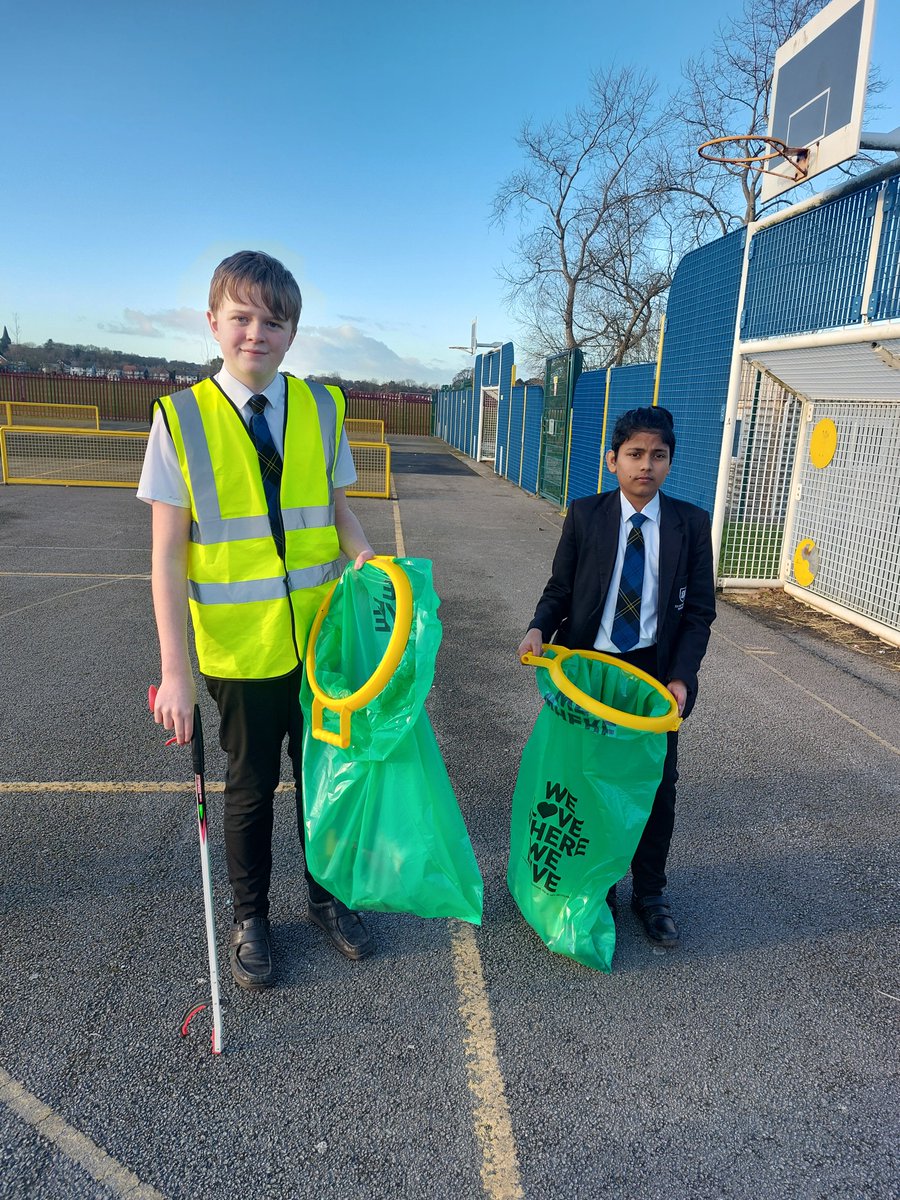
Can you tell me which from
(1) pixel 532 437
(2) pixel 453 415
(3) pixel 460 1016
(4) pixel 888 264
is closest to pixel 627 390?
(4) pixel 888 264

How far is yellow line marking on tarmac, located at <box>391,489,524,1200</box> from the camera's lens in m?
1.70

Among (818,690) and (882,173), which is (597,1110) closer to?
(818,690)

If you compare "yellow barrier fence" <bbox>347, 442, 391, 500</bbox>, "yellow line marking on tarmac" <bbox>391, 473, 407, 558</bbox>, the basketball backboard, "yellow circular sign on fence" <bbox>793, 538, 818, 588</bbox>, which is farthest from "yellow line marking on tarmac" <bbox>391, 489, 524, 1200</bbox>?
"yellow barrier fence" <bbox>347, 442, 391, 500</bbox>

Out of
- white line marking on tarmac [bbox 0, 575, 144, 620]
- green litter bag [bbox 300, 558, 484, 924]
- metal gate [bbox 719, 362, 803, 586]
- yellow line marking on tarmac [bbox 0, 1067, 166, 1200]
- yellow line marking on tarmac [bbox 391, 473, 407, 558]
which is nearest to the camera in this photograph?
yellow line marking on tarmac [bbox 0, 1067, 166, 1200]

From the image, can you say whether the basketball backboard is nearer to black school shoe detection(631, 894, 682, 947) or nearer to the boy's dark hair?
the boy's dark hair

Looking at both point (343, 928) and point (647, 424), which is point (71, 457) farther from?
point (647, 424)

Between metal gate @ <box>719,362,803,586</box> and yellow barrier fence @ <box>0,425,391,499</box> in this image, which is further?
yellow barrier fence @ <box>0,425,391,499</box>

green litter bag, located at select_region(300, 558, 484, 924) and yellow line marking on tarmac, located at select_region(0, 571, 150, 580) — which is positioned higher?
green litter bag, located at select_region(300, 558, 484, 924)

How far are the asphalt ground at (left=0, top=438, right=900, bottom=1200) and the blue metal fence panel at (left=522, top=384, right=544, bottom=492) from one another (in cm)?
1267

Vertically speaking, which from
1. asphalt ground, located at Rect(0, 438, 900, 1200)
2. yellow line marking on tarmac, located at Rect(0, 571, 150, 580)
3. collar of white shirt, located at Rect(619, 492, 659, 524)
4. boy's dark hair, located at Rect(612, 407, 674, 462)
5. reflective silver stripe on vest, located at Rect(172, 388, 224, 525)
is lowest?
asphalt ground, located at Rect(0, 438, 900, 1200)

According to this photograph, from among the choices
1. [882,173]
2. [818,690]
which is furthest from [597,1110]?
[882,173]

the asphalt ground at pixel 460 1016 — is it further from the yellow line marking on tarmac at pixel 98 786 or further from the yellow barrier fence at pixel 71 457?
the yellow barrier fence at pixel 71 457

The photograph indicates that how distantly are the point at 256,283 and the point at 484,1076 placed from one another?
7.17ft

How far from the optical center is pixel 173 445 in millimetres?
1905
